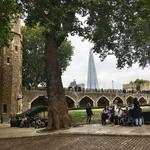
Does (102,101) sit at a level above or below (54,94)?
above

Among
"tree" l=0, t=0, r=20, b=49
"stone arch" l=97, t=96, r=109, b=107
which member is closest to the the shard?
"stone arch" l=97, t=96, r=109, b=107

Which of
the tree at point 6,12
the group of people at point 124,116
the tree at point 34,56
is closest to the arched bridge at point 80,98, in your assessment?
the tree at point 34,56

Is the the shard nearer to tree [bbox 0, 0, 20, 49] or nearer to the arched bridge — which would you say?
the arched bridge

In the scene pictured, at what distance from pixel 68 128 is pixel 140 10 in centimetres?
700

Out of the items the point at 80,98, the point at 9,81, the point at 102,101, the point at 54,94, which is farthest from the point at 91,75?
the point at 54,94

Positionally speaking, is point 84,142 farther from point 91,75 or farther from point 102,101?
point 91,75

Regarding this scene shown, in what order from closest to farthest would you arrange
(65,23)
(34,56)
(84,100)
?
(65,23) → (34,56) → (84,100)

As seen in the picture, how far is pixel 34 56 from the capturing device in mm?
65750

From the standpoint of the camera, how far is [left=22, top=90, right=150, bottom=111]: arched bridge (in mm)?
59350

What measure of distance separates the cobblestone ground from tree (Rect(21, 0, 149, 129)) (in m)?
4.47

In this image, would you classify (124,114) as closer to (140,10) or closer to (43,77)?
(140,10)

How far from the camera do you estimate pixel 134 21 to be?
986 inches

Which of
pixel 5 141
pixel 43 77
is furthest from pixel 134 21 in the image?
pixel 43 77

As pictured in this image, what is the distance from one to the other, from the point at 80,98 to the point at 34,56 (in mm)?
10472
